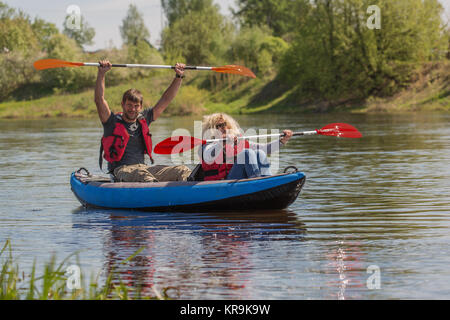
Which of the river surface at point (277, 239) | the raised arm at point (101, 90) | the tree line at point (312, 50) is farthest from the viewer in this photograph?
the tree line at point (312, 50)

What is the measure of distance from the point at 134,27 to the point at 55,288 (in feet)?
257

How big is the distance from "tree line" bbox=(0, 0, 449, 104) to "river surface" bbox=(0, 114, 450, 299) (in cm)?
2708

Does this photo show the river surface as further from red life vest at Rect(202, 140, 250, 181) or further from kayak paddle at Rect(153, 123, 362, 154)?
kayak paddle at Rect(153, 123, 362, 154)

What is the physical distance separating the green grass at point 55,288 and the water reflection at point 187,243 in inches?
7.8

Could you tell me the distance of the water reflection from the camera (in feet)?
16.1

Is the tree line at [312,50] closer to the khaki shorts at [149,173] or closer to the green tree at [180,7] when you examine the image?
the green tree at [180,7]

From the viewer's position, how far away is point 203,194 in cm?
772

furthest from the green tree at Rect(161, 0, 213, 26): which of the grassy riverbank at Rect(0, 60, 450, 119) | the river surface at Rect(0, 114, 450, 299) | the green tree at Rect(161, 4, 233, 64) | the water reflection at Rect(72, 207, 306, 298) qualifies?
the water reflection at Rect(72, 207, 306, 298)

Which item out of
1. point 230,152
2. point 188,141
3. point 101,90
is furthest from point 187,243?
point 101,90

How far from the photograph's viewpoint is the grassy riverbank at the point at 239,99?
3638 cm

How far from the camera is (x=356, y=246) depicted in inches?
233

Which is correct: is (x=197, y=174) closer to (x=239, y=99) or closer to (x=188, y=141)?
(x=188, y=141)

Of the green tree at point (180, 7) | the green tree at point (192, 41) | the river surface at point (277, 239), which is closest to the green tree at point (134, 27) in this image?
the green tree at point (180, 7)
